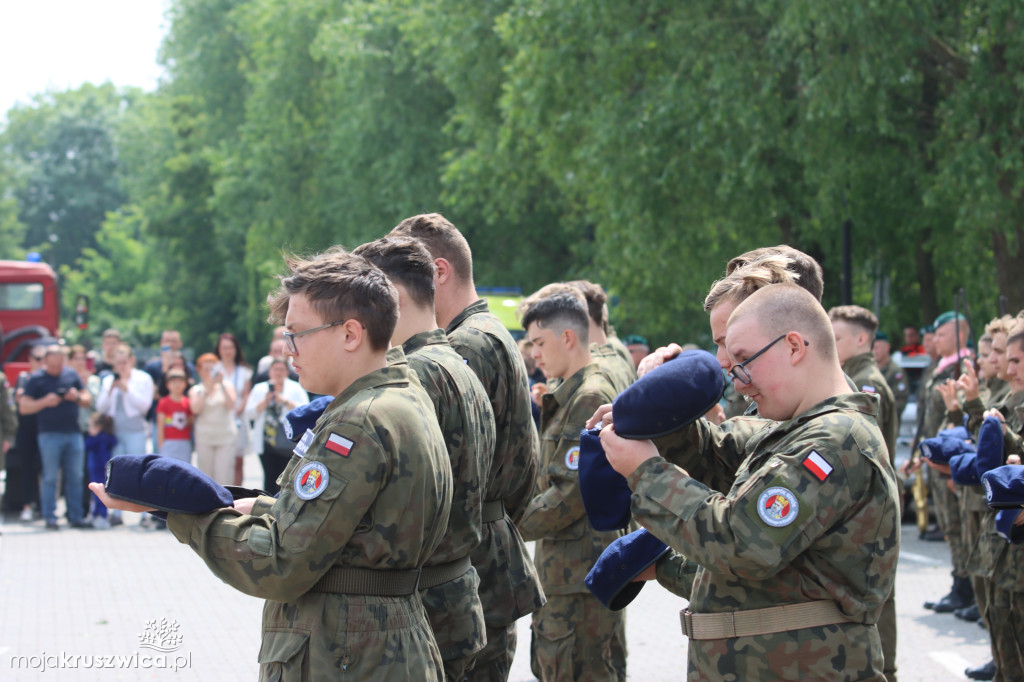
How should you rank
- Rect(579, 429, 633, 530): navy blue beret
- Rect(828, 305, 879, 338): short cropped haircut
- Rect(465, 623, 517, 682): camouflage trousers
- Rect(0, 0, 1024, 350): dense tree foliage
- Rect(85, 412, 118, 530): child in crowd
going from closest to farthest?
Rect(579, 429, 633, 530): navy blue beret, Rect(465, 623, 517, 682): camouflage trousers, Rect(828, 305, 879, 338): short cropped haircut, Rect(85, 412, 118, 530): child in crowd, Rect(0, 0, 1024, 350): dense tree foliage

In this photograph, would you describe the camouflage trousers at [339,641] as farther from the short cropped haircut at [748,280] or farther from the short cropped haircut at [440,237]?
the short cropped haircut at [440,237]

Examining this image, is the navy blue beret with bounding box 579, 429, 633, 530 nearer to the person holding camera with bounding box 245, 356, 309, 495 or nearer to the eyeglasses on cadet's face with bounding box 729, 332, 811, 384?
the eyeglasses on cadet's face with bounding box 729, 332, 811, 384

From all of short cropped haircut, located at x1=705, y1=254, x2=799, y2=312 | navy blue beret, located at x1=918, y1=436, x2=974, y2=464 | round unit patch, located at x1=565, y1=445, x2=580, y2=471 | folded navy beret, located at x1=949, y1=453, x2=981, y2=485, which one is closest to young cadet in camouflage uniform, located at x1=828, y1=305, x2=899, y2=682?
navy blue beret, located at x1=918, y1=436, x2=974, y2=464

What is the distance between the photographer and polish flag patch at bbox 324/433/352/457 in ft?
9.41

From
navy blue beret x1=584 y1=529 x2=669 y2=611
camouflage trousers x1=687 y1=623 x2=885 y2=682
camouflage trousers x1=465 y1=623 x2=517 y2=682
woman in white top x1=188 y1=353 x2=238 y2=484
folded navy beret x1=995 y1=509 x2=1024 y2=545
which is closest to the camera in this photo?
camouflage trousers x1=687 y1=623 x2=885 y2=682

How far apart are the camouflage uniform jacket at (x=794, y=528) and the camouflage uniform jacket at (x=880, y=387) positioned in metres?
4.01

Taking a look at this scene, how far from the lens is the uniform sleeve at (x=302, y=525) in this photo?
2.83 metres

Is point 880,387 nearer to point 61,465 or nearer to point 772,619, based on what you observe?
point 772,619

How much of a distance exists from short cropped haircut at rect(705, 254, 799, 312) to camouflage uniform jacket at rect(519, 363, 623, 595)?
1646 millimetres

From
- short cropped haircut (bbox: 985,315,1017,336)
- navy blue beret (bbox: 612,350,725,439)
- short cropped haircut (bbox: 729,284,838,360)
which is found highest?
short cropped haircut (bbox: 729,284,838,360)

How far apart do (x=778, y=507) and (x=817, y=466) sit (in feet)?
0.48

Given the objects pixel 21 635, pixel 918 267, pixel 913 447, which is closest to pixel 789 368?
pixel 21 635

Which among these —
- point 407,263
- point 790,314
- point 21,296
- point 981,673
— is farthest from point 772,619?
point 21,296

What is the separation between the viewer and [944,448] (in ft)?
18.7
